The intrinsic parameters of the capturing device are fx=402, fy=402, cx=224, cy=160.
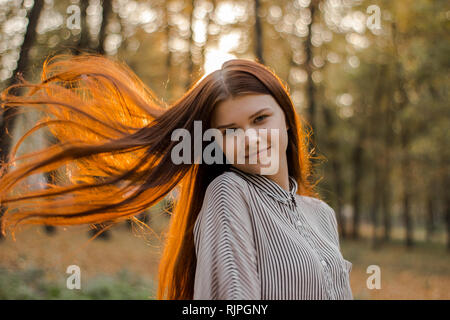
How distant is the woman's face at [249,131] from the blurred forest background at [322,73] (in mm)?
6394

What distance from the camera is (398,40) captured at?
17.2m

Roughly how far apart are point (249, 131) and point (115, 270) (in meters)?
8.92

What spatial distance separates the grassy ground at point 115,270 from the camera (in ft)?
22.2

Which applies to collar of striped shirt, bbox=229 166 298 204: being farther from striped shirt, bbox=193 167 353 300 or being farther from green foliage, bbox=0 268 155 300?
green foliage, bbox=0 268 155 300

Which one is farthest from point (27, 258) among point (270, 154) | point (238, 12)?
point (238, 12)

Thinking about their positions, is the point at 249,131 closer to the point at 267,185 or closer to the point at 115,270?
the point at 267,185

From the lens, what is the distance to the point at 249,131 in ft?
6.41

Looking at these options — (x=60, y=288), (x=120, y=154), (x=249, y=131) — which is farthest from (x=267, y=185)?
(x=60, y=288)

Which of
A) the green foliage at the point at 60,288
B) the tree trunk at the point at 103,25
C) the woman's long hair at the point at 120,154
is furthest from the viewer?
the tree trunk at the point at 103,25

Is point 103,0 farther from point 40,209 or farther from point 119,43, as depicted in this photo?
point 40,209

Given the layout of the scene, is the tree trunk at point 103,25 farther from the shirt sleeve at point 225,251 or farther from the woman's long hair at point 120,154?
the shirt sleeve at point 225,251

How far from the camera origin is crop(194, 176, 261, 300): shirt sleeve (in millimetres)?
1560

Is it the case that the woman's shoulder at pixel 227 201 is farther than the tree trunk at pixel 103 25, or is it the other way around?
the tree trunk at pixel 103 25

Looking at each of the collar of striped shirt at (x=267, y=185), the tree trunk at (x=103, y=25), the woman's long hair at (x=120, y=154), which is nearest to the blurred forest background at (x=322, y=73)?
the tree trunk at (x=103, y=25)
